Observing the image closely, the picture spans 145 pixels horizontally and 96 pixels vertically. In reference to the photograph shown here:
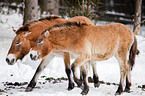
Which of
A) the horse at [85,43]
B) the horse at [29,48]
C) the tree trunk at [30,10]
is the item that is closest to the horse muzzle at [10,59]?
the horse at [29,48]

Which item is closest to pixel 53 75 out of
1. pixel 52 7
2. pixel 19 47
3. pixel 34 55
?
pixel 19 47

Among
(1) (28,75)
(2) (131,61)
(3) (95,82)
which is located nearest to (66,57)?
(3) (95,82)

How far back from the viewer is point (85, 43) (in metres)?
5.95

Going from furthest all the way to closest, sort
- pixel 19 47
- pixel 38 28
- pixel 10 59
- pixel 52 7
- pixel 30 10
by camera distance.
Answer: pixel 52 7 → pixel 30 10 → pixel 38 28 → pixel 19 47 → pixel 10 59

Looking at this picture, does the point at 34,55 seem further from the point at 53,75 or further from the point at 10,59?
the point at 53,75

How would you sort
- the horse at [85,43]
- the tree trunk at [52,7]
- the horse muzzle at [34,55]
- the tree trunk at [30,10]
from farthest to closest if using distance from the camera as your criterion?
the tree trunk at [52,7] < the tree trunk at [30,10] < the horse at [85,43] < the horse muzzle at [34,55]

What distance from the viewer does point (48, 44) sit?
5.97m

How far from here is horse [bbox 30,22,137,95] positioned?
5.90 m

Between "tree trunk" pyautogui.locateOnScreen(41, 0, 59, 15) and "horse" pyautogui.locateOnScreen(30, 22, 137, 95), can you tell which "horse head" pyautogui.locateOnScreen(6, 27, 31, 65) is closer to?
"horse" pyautogui.locateOnScreen(30, 22, 137, 95)

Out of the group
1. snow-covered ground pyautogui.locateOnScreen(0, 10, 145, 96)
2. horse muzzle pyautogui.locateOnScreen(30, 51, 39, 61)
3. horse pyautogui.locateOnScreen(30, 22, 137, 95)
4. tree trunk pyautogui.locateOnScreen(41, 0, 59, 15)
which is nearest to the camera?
horse muzzle pyautogui.locateOnScreen(30, 51, 39, 61)

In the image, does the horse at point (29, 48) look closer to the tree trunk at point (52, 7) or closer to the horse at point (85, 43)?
the horse at point (85, 43)

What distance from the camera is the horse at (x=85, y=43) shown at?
5.90 metres

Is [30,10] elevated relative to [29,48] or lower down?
elevated

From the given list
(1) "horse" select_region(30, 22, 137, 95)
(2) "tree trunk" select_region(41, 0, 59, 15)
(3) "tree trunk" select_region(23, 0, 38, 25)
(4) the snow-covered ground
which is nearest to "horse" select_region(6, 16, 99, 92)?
(4) the snow-covered ground
